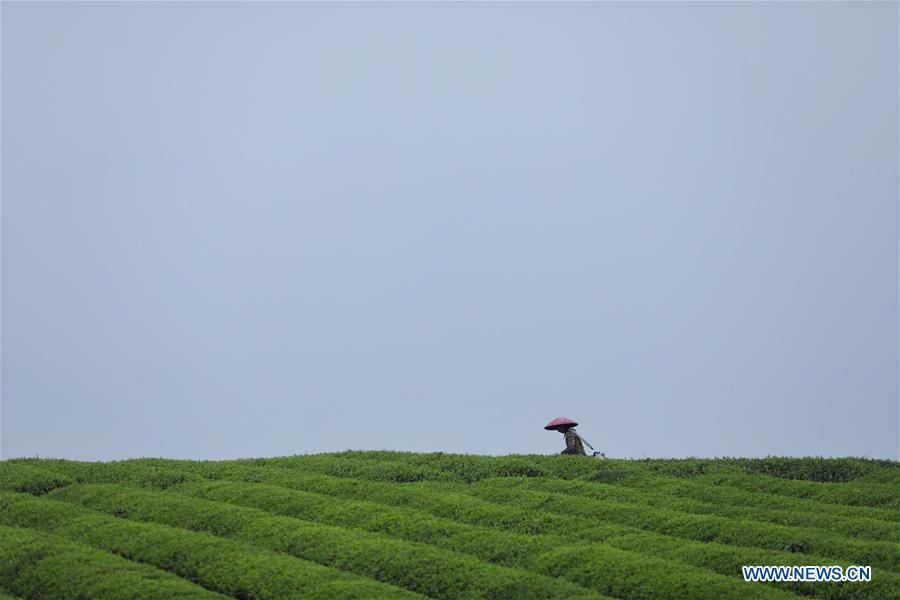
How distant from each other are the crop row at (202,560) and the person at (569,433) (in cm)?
991

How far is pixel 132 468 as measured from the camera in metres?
23.8

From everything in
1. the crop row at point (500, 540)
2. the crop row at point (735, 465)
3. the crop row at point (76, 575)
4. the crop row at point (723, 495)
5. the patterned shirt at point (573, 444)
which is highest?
the patterned shirt at point (573, 444)

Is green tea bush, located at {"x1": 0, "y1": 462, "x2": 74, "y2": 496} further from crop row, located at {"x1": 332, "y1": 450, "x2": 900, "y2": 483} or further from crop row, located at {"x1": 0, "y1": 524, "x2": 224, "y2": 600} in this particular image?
crop row, located at {"x1": 332, "y1": 450, "x2": 900, "y2": 483}

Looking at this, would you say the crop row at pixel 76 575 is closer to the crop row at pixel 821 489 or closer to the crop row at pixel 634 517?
the crop row at pixel 634 517

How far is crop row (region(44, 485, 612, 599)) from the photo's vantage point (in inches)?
619

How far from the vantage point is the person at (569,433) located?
1009 inches

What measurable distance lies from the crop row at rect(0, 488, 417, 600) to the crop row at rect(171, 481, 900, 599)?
7.05 ft

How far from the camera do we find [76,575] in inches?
652

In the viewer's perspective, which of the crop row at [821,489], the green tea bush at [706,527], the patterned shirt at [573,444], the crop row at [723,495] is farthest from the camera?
the patterned shirt at [573,444]

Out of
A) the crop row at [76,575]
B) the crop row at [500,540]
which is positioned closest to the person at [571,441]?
the crop row at [500,540]

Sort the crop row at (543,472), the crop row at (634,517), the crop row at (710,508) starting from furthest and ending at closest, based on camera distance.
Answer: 1. the crop row at (543,472)
2. the crop row at (710,508)
3. the crop row at (634,517)

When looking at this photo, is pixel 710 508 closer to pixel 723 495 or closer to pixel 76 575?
pixel 723 495

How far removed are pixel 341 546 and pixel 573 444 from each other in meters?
9.44

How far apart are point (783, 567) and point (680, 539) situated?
2030 mm
